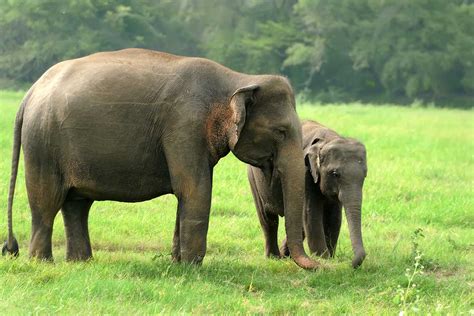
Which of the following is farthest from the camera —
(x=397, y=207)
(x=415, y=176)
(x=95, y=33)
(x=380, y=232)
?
(x=95, y=33)

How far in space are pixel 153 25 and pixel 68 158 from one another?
33.8 meters

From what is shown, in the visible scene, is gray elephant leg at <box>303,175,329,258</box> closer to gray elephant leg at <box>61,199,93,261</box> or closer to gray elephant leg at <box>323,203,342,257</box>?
gray elephant leg at <box>323,203,342,257</box>

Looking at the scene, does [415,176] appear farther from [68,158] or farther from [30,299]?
[30,299]

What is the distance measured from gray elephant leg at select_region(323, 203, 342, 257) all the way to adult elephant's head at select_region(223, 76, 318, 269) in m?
1.17

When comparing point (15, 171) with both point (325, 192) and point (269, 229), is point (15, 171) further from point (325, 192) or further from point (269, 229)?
point (325, 192)

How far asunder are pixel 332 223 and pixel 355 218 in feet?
3.55

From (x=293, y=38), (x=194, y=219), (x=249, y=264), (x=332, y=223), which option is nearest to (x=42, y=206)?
(x=194, y=219)

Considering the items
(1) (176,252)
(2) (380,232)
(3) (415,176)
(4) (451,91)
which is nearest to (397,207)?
(2) (380,232)

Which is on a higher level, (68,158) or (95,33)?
(68,158)

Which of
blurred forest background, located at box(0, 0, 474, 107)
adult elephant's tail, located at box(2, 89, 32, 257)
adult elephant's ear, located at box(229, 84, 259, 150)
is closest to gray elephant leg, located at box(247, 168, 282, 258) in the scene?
adult elephant's ear, located at box(229, 84, 259, 150)

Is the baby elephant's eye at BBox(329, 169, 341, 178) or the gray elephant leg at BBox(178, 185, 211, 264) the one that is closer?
the gray elephant leg at BBox(178, 185, 211, 264)

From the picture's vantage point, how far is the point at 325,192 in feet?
24.9

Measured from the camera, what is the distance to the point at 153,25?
40344mm

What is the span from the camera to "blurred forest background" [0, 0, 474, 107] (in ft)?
127
